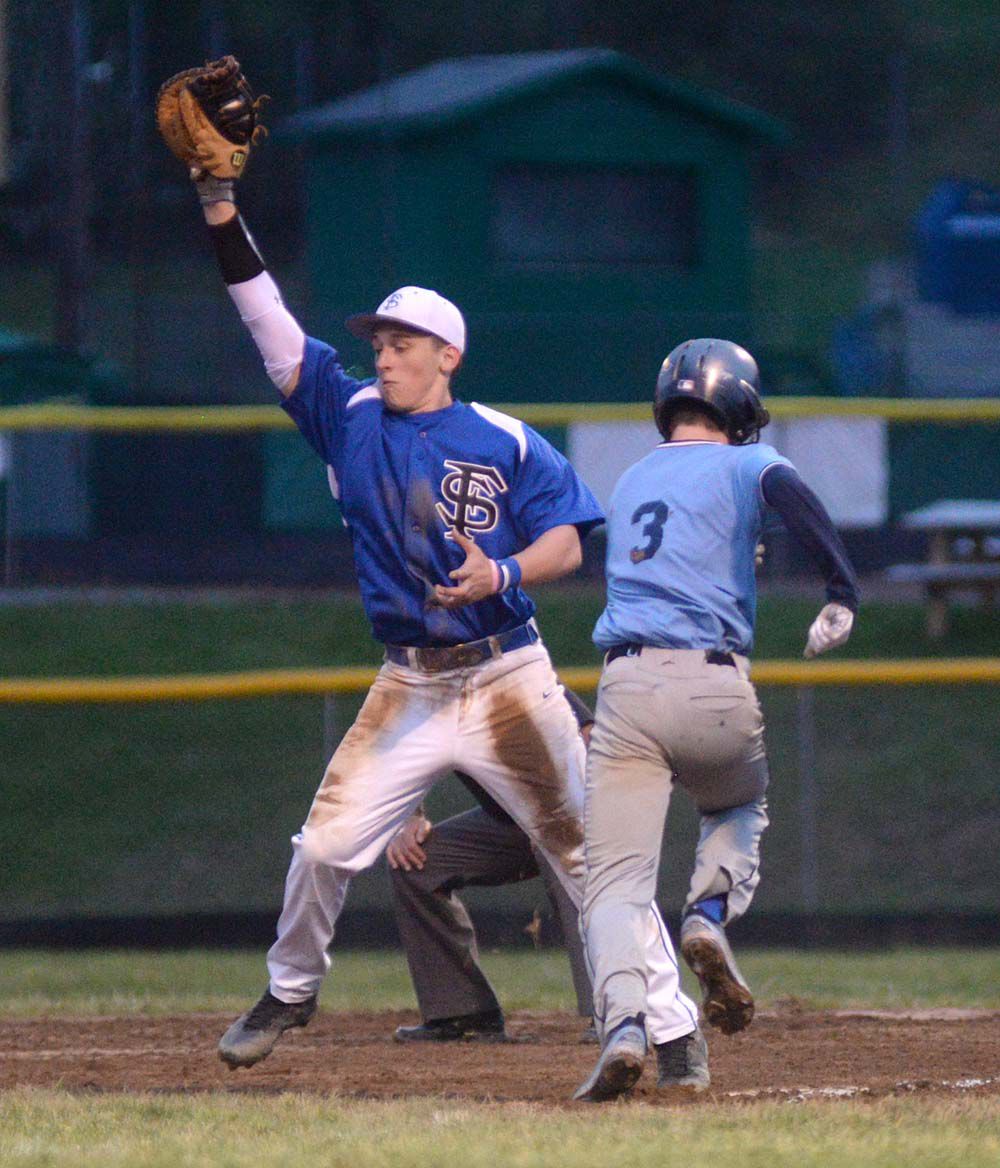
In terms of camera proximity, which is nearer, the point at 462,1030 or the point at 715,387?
the point at 715,387

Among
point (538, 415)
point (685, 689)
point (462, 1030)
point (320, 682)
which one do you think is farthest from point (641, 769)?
point (538, 415)

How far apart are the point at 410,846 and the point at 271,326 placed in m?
1.59

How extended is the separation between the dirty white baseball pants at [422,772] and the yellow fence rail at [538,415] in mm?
7478

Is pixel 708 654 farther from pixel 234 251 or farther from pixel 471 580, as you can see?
pixel 234 251

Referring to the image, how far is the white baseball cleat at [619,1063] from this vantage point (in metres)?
4.49

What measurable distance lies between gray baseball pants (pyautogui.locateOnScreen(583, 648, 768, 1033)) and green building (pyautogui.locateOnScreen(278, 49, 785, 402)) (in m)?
13.5

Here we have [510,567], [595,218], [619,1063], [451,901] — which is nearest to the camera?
[619,1063]

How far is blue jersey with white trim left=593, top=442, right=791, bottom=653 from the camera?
15.4ft

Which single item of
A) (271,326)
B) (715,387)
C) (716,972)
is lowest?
(716,972)

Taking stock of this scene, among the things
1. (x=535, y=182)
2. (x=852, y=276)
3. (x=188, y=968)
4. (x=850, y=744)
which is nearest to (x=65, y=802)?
(x=188, y=968)

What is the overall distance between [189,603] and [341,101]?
796cm

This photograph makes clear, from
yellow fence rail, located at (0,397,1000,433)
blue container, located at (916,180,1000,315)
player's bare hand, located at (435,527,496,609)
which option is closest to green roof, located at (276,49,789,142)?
blue container, located at (916,180,1000,315)

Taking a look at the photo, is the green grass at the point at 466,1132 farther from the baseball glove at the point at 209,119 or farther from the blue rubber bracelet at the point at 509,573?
the baseball glove at the point at 209,119

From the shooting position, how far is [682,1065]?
4746 millimetres
